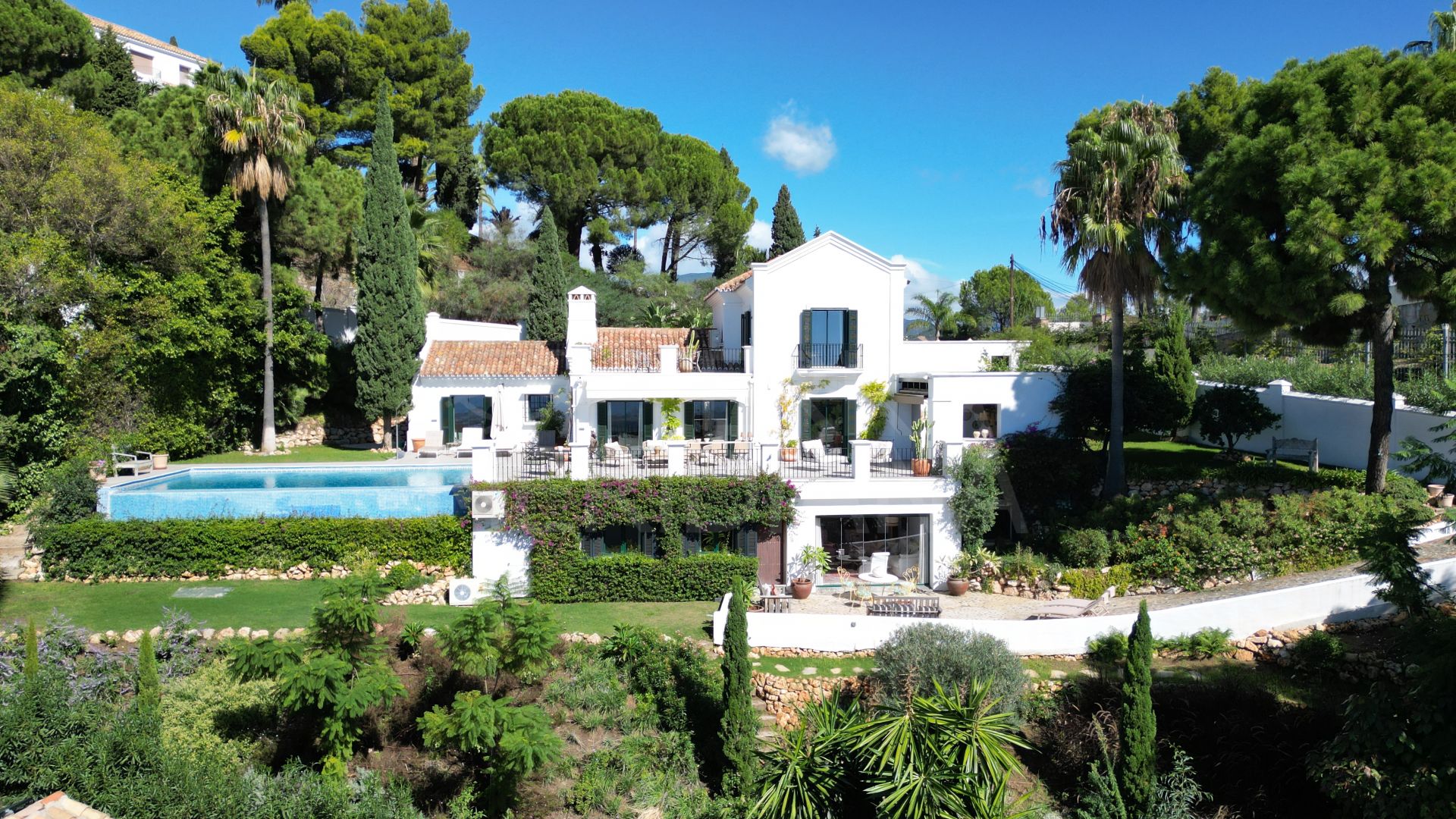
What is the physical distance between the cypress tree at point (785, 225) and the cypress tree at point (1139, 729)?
116 ft

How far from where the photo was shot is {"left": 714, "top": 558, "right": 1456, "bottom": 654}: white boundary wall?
1631 centimetres

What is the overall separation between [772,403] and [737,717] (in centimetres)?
1360

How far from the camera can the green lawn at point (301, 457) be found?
89.5 feet

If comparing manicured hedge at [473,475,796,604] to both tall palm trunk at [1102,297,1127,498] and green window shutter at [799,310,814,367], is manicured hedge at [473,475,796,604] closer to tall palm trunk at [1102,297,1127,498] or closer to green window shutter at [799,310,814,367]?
green window shutter at [799,310,814,367]

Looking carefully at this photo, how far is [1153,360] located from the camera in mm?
26297

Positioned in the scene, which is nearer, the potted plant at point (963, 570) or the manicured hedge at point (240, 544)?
the manicured hedge at point (240, 544)

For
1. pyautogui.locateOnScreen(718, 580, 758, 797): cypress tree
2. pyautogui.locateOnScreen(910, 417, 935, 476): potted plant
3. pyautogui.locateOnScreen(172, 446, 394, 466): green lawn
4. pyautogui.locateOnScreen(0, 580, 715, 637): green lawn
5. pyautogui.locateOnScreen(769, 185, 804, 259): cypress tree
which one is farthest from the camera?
pyautogui.locateOnScreen(769, 185, 804, 259): cypress tree

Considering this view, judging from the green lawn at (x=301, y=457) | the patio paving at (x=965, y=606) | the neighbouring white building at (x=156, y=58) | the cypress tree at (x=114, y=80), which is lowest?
the patio paving at (x=965, y=606)

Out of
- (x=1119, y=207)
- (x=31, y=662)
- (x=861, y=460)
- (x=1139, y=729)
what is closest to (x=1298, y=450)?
(x=1119, y=207)

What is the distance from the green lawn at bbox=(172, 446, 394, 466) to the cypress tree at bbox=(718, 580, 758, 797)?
1941cm

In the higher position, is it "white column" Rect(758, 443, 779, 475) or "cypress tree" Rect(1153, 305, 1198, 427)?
"cypress tree" Rect(1153, 305, 1198, 427)

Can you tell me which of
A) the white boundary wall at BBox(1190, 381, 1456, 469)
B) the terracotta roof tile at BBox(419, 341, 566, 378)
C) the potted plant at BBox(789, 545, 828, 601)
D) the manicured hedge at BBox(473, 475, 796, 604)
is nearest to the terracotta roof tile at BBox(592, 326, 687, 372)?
the terracotta roof tile at BBox(419, 341, 566, 378)

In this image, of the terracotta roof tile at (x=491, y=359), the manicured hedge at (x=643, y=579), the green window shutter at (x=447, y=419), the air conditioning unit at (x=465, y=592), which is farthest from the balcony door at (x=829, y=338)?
the green window shutter at (x=447, y=419)

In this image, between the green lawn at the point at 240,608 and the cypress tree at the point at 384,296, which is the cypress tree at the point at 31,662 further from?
the cypress tree at the point at 384,296
